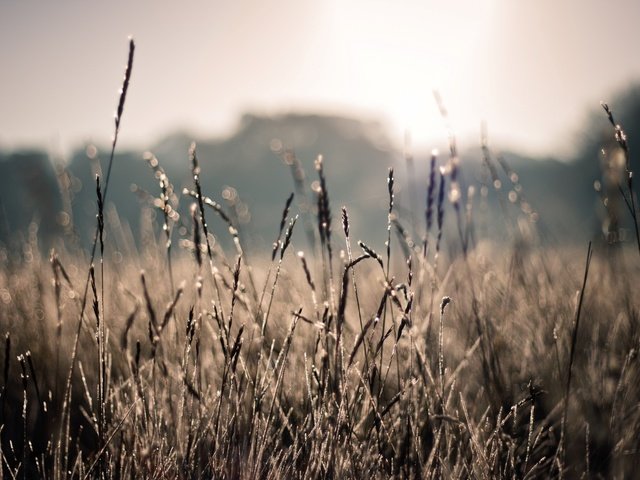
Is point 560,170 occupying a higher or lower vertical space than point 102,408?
higher

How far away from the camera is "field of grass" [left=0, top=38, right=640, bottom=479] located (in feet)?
3.86

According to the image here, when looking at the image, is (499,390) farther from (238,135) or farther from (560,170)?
(238,135)

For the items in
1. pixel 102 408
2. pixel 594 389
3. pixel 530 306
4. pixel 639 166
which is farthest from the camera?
pixel 639 166

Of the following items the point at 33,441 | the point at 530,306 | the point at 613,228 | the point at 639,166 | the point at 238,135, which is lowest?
the point at 33,441

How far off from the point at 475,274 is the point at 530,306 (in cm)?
58

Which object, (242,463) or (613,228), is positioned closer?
(242,463)

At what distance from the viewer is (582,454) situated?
1647 millimetres

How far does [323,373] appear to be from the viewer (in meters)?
1.19

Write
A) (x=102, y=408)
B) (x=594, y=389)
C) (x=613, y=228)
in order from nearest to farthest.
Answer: (x=102, y=408), (x=594, y=389), (x=613, y=228)

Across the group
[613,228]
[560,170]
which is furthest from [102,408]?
[560,170]

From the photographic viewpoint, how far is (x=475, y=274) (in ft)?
10.1

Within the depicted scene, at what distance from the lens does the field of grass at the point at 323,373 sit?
118 cm

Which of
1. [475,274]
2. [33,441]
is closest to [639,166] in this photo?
[475,274]

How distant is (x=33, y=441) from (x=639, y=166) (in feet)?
98.6
